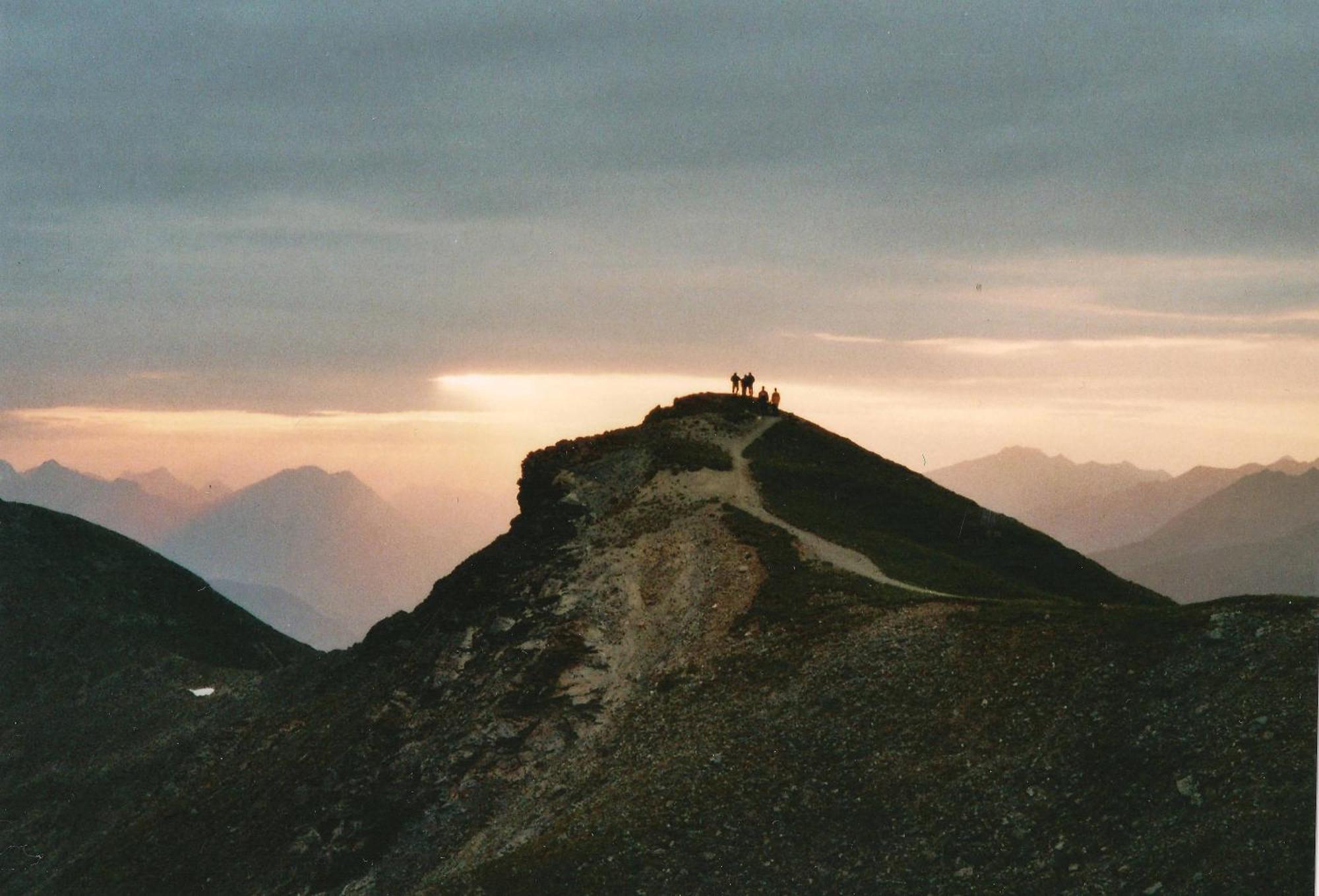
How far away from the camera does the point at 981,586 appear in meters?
74.2

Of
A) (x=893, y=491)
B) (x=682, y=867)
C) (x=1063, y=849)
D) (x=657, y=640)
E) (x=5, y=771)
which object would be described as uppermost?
(x=893, y=491)

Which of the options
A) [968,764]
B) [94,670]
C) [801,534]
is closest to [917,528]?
[801,534]

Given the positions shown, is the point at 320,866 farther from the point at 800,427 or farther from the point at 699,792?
the point at 800,427

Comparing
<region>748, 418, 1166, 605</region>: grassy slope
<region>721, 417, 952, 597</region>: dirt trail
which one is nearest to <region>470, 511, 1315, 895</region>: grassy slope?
<region>721, 417, 952, 597</region>: dirt trail

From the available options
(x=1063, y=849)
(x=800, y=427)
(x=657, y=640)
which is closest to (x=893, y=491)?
(x=800, y=427)

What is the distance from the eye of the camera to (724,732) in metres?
58.1

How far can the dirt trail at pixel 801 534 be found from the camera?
7168 cm

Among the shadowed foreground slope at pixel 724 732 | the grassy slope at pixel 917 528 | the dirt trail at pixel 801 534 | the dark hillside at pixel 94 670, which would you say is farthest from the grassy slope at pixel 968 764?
the dark hillside at pixel 94 670

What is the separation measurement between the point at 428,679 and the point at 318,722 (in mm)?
12804

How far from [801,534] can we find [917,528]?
1316 cm

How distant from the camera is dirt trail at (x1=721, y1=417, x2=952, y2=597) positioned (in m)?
71.7

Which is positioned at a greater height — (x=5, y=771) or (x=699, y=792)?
(x=699, y=792)

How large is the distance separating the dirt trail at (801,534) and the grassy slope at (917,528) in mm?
788

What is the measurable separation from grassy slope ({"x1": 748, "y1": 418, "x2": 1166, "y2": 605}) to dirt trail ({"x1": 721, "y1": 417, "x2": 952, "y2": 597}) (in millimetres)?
788
